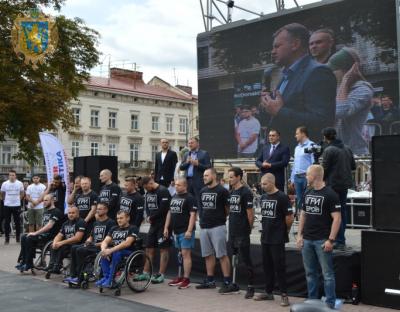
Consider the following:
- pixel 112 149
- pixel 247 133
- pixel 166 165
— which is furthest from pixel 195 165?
pixel 112 149

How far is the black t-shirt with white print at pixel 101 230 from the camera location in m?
8.86

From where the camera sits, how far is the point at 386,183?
687 cm

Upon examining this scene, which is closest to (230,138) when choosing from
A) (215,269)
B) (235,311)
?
(215,269)

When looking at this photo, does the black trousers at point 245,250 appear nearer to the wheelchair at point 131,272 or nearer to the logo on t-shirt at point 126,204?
the wheelchair at point 131,272

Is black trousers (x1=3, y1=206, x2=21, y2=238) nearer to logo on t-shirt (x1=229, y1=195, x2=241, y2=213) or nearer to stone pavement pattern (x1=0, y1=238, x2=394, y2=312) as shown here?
stone pavement pattern (x1=0, y1=238, x2=394, y2=312)

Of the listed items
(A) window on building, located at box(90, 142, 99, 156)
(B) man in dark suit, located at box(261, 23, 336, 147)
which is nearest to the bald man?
(B) man in dark suit, located at box(261, 23, 336, 147)

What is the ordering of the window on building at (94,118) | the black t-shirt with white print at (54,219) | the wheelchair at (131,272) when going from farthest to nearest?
the window on building at (94,118)
the black t-shirt with white print at (54,219)
the wheelchair at (131,272)

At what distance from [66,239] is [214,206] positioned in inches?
115

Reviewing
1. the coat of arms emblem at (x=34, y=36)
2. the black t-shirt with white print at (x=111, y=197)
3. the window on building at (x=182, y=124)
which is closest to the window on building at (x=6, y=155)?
the window on building at (x=182, y=124)

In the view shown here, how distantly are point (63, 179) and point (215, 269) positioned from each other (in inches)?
207

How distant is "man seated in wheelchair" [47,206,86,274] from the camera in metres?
9.23

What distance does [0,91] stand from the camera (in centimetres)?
2216

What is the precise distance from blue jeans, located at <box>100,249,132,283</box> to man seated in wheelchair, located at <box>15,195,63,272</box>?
217 cm

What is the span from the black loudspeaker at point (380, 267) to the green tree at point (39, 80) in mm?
17859
